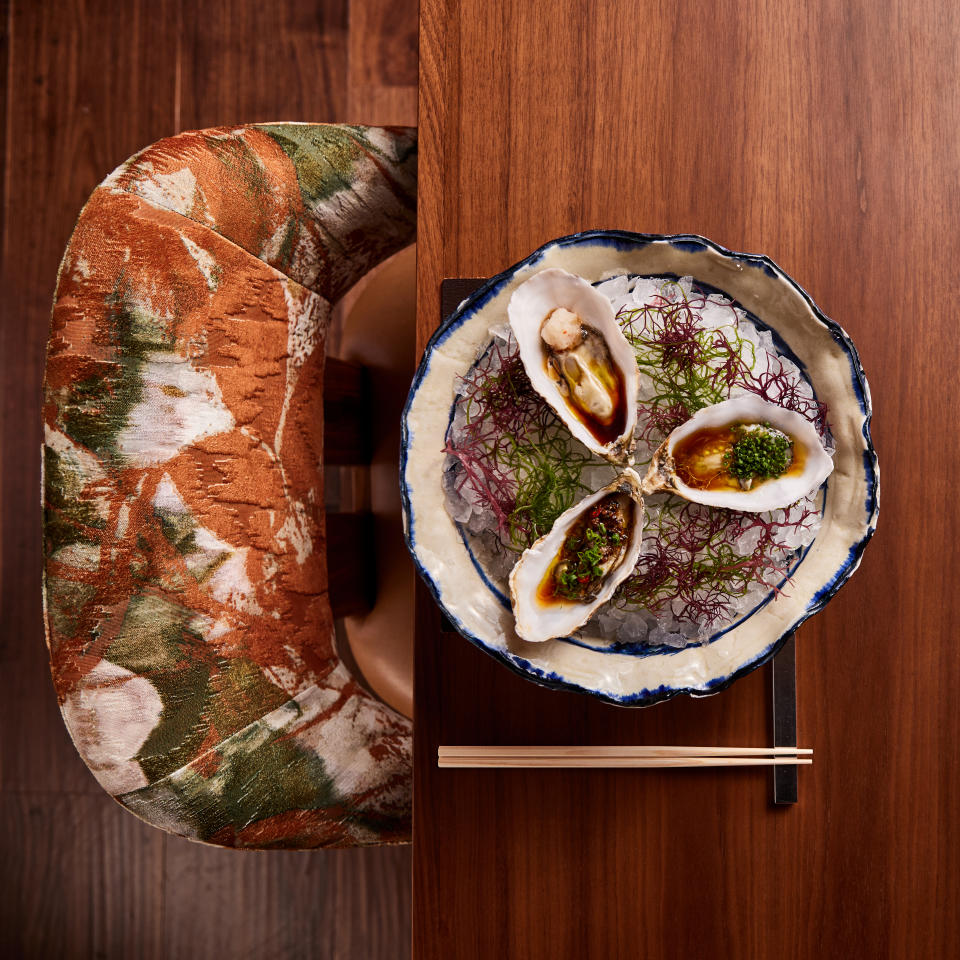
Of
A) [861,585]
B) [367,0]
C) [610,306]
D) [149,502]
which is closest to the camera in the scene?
[610,306]

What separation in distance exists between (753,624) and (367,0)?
69.8 inches

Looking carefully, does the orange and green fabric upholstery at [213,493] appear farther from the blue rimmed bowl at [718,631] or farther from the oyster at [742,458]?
the oyster at [742,458]

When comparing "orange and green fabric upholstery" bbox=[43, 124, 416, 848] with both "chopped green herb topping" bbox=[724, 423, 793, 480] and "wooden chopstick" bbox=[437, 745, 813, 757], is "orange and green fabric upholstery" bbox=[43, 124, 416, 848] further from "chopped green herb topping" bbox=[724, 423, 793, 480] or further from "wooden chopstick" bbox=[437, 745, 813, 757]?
"chopped green herb topping" bbox=[724, 423, 793, 480]

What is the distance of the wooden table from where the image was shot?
895 millimetres

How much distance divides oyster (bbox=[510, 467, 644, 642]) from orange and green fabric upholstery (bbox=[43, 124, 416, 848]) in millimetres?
373

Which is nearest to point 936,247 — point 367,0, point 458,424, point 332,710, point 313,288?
point 458,424

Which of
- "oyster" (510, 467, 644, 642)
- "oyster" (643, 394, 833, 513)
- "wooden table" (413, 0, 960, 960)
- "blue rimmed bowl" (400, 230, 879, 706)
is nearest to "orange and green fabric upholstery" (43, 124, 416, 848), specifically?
"wooden table" (413, 0, 960, 960)

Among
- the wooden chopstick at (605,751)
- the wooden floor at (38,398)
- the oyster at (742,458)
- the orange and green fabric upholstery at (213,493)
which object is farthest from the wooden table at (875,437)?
the wooden floor at (38,398)

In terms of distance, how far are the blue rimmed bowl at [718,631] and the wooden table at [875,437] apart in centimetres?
16

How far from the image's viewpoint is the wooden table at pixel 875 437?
0.89 metres

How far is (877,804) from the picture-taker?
91cm

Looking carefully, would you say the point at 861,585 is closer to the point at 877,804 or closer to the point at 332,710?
the point at 877,804

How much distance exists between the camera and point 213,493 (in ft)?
2.85

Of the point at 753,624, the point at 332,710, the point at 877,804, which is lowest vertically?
the point at 877,804
